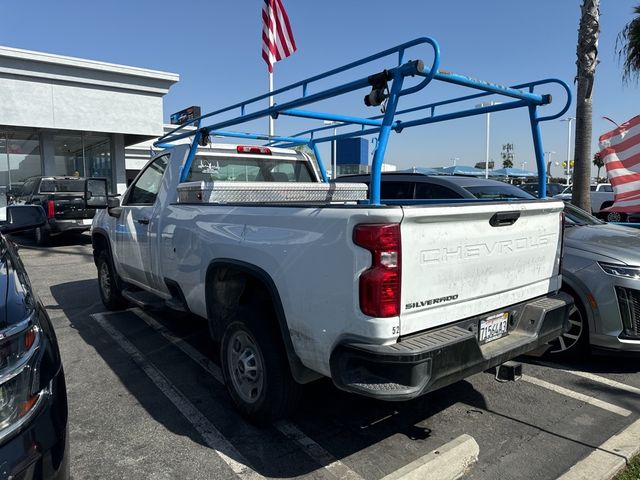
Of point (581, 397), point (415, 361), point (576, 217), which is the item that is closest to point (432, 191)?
point (576, 217)

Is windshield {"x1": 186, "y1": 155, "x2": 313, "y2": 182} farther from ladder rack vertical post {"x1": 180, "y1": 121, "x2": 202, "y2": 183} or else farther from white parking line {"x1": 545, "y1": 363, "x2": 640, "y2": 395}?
white parking line {"x1": 545, "y1": 363, "x2": 640, "y2": 395}

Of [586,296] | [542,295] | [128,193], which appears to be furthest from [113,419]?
[586,296]

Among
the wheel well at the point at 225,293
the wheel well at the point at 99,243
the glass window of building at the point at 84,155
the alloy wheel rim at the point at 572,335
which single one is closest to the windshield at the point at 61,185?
the glass window of building at the point at 84,155

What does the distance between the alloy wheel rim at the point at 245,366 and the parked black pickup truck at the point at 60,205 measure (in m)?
9.35

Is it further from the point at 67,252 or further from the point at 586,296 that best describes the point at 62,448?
the point at 67,252

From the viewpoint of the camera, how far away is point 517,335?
316 cm

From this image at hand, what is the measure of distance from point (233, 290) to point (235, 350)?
18.4 inches

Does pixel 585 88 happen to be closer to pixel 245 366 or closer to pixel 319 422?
pixel 319 422

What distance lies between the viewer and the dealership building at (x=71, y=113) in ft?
46.0

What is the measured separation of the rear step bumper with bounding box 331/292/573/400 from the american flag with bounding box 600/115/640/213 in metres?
5.24

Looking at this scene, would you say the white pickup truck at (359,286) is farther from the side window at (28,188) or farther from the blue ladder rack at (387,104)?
the side window at (28,188)

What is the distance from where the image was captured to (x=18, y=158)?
1591 centimetres

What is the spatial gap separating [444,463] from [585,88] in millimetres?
8032

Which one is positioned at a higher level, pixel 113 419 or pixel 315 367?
pixel 315 367
